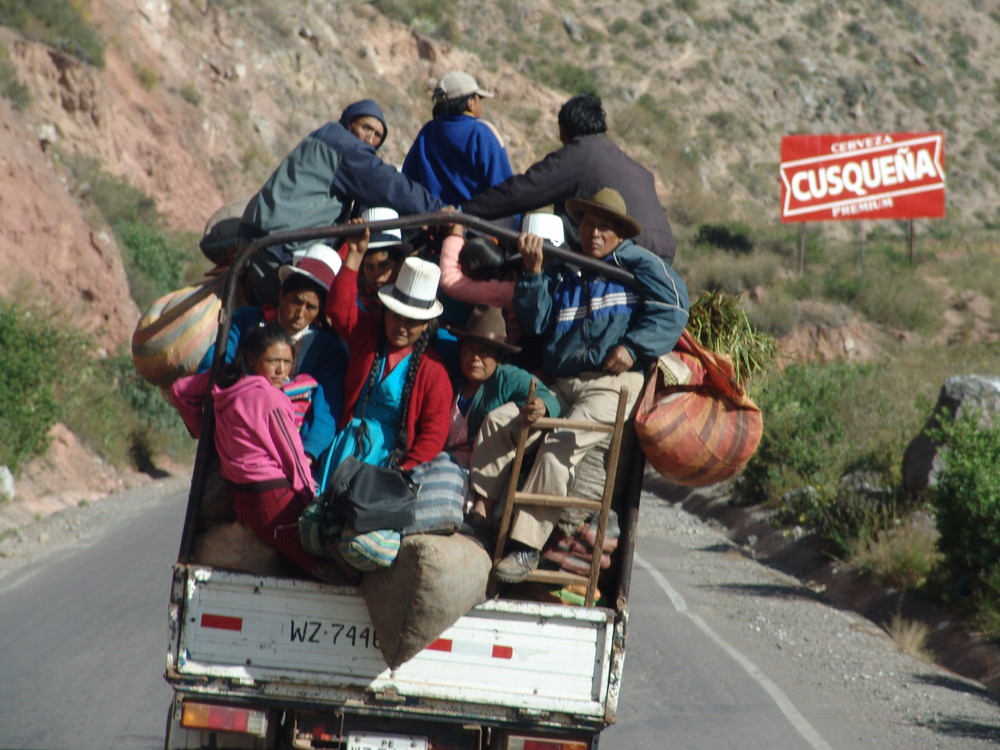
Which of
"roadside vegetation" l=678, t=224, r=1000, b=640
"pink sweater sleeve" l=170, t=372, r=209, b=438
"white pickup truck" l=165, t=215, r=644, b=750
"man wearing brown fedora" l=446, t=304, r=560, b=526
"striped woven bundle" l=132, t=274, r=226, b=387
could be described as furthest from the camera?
"roadside vegetation" l=678, t=224, r=1000, b=640

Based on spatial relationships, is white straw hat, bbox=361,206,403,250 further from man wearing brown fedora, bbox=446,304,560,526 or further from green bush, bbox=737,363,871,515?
green bush, bbox=737,363,871,515

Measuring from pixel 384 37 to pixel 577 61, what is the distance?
17.3 metres

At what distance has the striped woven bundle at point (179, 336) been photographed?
555cm

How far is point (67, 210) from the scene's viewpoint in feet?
86.3

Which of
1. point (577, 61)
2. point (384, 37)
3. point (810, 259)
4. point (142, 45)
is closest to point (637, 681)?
point (142, 45)

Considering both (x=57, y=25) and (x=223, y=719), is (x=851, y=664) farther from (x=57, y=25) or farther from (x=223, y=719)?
(x=57, y=25)

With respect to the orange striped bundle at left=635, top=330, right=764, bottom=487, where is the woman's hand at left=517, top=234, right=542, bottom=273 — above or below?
above

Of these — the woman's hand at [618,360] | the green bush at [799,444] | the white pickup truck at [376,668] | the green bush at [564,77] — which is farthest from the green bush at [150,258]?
the green bush at [564,77]

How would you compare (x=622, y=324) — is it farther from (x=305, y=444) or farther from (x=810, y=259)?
(x=810, y=259)

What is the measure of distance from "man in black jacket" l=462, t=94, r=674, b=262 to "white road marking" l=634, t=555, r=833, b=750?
3357mm

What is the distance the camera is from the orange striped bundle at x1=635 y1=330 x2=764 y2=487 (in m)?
5.14

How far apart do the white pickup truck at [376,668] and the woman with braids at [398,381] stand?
661mm

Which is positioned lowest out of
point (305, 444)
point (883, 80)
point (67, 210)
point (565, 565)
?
point (565, 565)

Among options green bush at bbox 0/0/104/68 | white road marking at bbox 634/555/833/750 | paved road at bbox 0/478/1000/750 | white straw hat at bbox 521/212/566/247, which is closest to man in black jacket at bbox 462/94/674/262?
white straw hat at bbox 521/212/566/247
